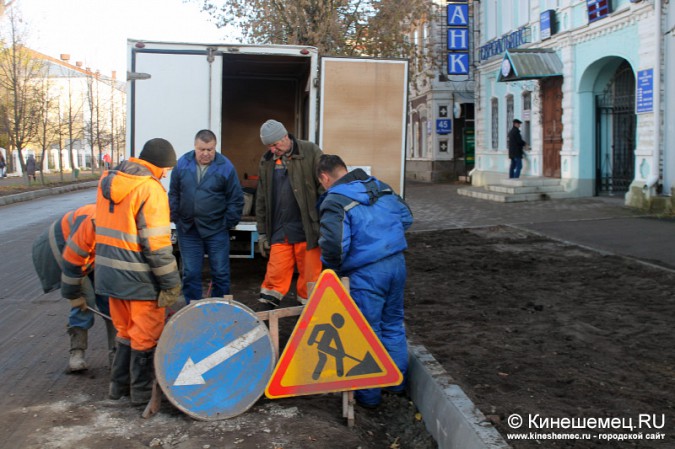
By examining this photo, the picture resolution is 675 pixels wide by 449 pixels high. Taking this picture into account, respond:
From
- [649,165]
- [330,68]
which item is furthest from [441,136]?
[330,68]

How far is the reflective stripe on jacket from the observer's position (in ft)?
15.2

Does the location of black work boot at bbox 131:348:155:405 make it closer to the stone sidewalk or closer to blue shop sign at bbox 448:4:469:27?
the stone sidewalk

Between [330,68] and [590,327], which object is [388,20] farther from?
[590,327]

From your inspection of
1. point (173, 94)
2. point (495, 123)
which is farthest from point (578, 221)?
point (495, 123)

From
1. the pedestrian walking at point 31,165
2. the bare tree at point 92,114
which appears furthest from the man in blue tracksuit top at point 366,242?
the bare tree at point 92,114

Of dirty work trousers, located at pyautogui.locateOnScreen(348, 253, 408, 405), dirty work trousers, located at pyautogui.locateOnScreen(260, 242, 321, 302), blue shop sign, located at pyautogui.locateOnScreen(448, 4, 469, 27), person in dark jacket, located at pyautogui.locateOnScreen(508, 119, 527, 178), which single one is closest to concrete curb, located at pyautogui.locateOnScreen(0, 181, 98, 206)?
blue shop sign, located at pyautogui.locateOnScreen(448, 4, 469, 27)

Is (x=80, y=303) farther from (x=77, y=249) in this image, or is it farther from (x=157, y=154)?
(x=157, y=154)

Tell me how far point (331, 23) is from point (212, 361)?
17.1 meters

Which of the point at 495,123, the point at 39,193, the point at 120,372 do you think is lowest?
the point at 120,372

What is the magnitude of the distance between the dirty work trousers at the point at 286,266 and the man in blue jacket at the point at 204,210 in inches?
17.1

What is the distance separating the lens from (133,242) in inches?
182

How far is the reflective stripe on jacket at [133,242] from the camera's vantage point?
15.2ft

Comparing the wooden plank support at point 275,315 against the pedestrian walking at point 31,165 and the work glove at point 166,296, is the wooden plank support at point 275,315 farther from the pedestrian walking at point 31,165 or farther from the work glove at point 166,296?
the pedestrian walking at point 31,165

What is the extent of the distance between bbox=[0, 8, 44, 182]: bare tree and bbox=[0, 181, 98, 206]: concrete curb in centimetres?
206
